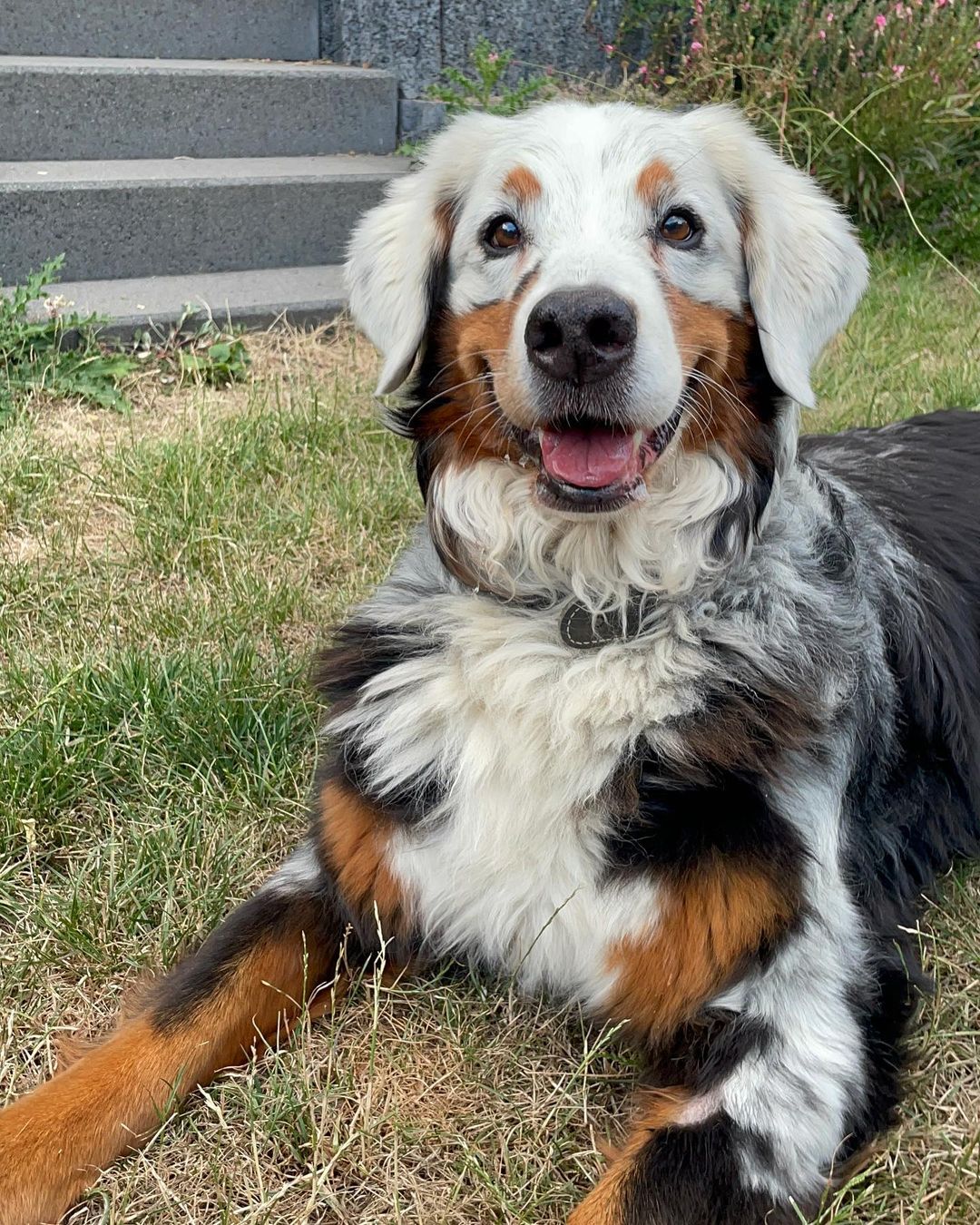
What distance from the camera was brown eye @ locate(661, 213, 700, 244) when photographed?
243 cm

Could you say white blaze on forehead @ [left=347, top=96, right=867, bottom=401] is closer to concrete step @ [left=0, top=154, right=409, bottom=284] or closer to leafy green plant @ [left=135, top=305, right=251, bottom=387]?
leafy green plant @ [left=135, top=305, right=251, bottom=387]

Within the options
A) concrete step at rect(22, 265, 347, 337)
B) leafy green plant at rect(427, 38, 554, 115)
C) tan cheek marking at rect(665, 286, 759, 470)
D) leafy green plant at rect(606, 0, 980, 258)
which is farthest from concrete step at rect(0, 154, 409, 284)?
tan cheek marking at rect(665, 286, 759, 470)

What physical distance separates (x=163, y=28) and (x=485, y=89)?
197 cm

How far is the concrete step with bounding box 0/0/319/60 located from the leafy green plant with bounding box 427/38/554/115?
105 cm

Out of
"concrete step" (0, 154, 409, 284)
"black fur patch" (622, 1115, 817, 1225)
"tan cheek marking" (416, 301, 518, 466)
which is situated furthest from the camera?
"concrete step" (0, 154, 409, 284)

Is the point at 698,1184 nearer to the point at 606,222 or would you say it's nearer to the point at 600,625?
the point at 600,625

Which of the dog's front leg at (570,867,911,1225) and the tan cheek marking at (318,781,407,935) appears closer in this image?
the dog's front leg at (570,867,911,1225)

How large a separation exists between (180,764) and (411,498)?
169 centimetres

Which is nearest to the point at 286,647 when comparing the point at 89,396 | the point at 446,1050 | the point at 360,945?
the point at 360,945

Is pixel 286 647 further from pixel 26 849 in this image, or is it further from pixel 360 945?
pixel 360 945

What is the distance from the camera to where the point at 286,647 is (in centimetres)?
353

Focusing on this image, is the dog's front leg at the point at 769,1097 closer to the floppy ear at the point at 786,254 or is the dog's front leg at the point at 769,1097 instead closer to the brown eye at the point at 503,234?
the floppy ear at the point at 786,254

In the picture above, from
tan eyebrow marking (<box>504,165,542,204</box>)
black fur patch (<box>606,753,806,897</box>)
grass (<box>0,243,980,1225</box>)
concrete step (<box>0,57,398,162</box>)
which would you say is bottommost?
grass (<box>0,243,980,1225</box>)

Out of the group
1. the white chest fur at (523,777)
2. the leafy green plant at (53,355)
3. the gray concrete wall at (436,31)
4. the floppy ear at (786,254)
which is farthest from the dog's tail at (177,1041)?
the gray concrete wall at (436,31)
